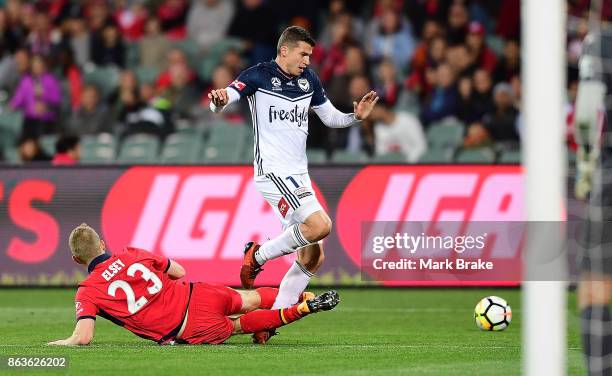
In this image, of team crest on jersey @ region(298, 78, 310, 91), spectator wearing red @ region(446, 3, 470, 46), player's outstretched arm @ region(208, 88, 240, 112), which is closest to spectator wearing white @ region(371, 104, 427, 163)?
spectator wearing red @ region(446, 3, 470, 46)

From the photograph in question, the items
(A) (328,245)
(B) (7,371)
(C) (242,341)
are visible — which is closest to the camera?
(B) (7,371)

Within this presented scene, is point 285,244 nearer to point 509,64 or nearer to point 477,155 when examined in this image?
point 477,155

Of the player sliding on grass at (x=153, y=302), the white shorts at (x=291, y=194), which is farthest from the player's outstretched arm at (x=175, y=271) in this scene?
the white shorts at (x=291, y=194)

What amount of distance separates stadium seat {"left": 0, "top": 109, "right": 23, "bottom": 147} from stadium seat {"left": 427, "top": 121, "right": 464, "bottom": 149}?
6.11 meters

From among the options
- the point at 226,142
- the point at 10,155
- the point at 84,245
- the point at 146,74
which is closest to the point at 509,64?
the point at 226,142

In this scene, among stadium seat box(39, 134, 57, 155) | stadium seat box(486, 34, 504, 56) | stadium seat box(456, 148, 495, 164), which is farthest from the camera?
stadium seat box(486, 34, 504, 56)

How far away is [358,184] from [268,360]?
6414mm

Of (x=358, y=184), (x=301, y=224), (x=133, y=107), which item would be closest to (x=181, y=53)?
(x=133, y=107)

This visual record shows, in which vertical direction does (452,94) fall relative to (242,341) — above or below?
above

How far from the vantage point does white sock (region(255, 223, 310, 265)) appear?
9758 millimetres

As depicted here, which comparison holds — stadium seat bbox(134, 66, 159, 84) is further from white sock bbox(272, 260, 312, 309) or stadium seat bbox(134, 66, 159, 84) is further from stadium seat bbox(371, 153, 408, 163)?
white sock bbox(272, 260, 312, 309)

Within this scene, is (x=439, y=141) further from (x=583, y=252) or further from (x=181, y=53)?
(x=583, y=252)

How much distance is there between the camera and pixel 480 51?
1820 cm

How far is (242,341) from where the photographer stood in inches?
374
